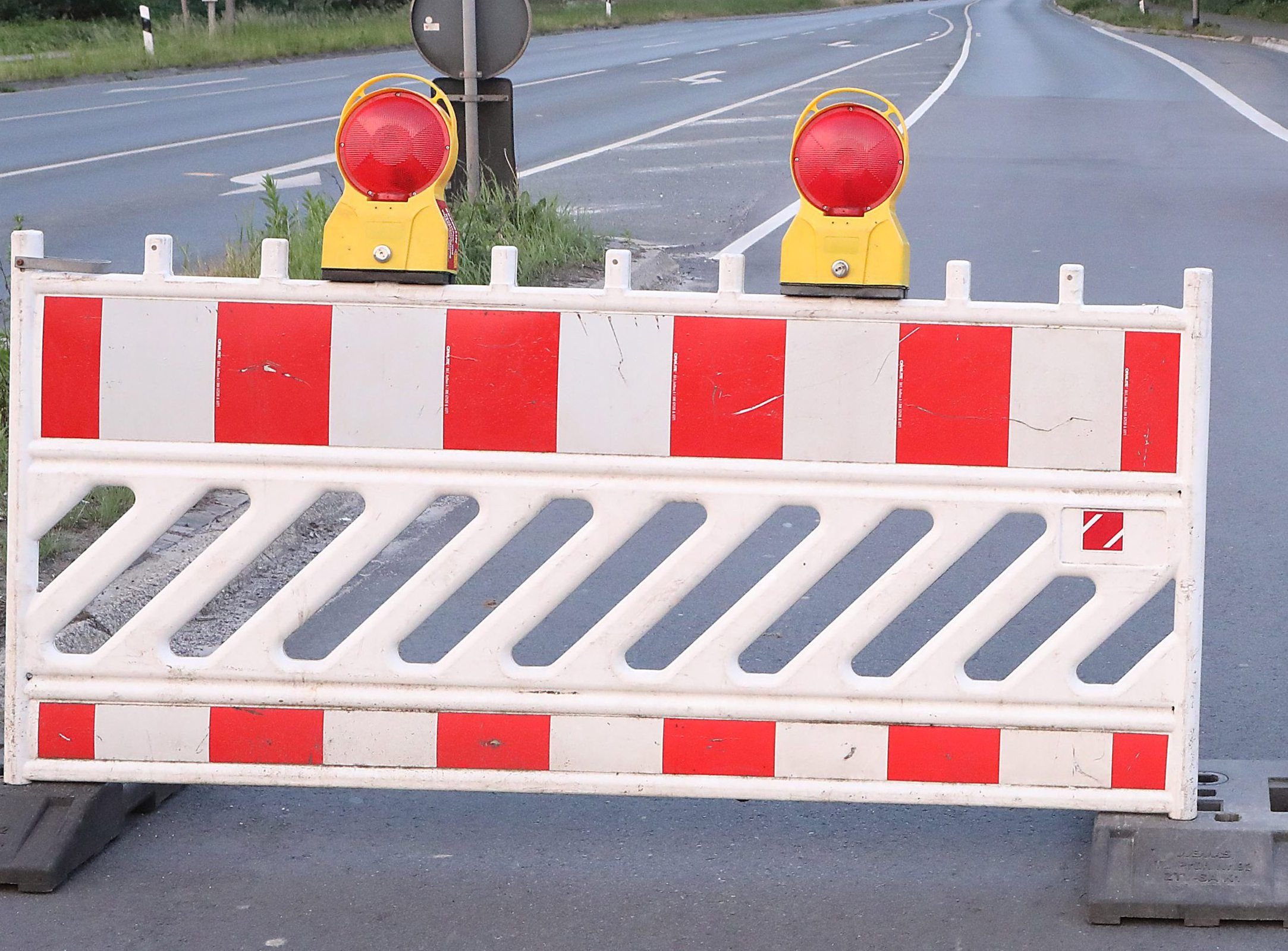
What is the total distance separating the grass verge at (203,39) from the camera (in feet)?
98.1

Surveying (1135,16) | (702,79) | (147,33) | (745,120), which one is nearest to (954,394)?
(745,120)

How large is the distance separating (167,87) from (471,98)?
1918 centimetres

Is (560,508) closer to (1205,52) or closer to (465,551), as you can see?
(465,551)

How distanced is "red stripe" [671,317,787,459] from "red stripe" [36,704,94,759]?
132 centimetres

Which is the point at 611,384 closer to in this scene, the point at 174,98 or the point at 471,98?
the point at 471,98

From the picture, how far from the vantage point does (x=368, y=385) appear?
11.3 ft

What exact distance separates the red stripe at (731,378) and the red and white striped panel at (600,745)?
0.57 meters

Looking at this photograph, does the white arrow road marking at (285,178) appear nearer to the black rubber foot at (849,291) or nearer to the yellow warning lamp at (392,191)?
the yellow warning lamp at (392,191)

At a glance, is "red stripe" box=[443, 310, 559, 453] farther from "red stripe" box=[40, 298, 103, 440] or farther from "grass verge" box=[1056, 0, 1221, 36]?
"grass verge" box=[1056, 0, 1221, 36]

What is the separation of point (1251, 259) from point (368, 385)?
978cm

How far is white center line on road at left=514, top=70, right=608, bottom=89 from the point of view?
28.8 m

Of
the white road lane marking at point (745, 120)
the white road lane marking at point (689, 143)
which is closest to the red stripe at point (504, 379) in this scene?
the white road lane marking at point (689, 143)

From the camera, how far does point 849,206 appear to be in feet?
11.2

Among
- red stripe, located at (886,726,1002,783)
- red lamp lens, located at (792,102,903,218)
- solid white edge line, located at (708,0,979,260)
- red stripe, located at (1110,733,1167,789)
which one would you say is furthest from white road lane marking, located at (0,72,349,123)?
red stripe, located at (1110,733,1167,789)
